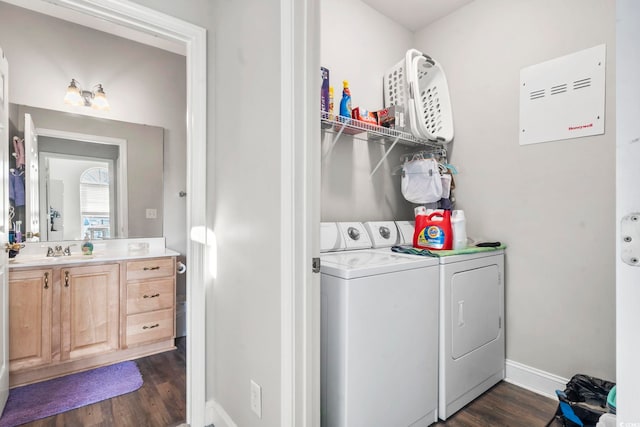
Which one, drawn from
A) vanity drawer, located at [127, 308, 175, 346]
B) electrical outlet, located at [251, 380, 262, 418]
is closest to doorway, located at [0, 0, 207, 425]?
electrical outlet, located at [251, 380, 262, 418]

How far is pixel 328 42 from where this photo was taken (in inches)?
82.0

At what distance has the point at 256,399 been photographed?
133 centimetres

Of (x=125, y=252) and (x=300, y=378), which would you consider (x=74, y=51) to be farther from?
(x=300, y=378)

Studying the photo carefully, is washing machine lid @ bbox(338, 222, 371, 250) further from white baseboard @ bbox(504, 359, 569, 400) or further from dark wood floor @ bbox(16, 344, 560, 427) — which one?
white baseboard @ bbox(504, 359, 569, 400)

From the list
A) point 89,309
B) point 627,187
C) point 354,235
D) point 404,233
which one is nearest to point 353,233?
point 354,235

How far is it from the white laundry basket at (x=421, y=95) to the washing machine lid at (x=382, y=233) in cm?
66

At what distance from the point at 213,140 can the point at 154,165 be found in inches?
65.3

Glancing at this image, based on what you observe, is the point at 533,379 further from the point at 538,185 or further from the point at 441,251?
the point at 538,185

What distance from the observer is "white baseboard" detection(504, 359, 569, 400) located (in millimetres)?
1905

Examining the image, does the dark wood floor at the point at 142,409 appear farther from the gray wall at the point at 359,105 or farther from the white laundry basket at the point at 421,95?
the white laundry basket at the point at 421,95

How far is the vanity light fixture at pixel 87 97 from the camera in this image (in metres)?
2.61

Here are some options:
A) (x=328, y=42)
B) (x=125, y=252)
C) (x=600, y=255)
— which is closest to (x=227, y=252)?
(x=328, y=42)

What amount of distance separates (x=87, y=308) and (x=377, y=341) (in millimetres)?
2256

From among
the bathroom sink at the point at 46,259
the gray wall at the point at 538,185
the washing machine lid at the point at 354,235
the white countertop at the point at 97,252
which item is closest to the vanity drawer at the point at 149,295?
the white countertop at the point at 97,252
